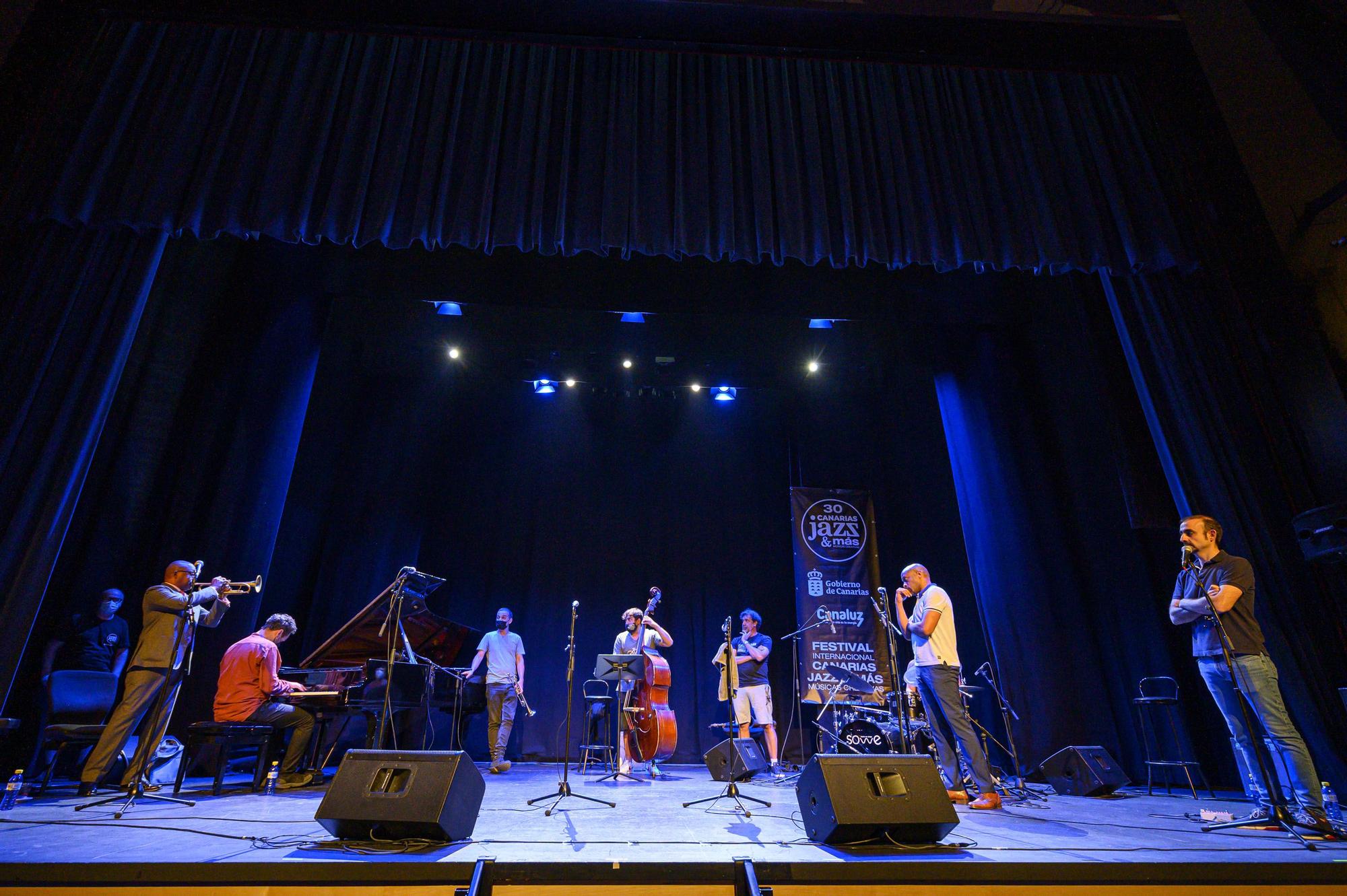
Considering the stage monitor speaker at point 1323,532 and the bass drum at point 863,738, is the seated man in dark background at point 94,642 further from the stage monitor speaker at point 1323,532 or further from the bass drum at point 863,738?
the stage monitor speaker at point 1323,532

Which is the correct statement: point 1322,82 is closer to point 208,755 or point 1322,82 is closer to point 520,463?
point 520,463

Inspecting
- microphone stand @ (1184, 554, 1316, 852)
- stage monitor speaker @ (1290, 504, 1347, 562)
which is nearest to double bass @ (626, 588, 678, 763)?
microphone stand @ (1184, 554, 1316, 852)

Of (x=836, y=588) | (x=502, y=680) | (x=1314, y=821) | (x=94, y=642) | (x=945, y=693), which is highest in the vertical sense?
(x=836, y=588)

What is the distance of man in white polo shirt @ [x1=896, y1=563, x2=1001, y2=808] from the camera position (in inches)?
173

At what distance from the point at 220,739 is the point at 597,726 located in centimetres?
413

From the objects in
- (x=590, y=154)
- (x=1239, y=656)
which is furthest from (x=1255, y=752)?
(x=590, y=154)

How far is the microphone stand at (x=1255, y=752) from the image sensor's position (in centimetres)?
327

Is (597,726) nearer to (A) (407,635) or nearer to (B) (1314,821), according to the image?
(A) (407,635)

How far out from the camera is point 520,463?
9578 mm

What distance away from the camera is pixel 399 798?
2803mm

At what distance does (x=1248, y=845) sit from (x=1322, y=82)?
16.1 ft

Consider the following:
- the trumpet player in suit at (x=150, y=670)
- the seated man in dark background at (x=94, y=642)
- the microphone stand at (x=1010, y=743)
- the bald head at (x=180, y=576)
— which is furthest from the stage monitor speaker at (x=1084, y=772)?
the seated man in dark background at (x=94, y=642)

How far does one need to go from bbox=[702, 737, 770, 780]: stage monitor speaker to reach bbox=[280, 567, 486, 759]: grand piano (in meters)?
2.58

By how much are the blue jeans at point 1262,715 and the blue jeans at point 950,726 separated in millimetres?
1401
